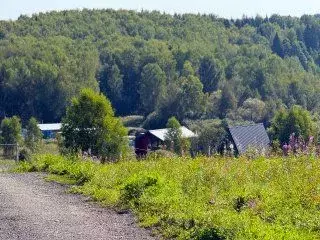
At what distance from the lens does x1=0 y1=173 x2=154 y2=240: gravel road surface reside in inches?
328

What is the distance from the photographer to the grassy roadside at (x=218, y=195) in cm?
765

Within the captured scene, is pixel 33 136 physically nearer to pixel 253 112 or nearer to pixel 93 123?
pixel 253 112

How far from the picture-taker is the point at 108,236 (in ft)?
27.0

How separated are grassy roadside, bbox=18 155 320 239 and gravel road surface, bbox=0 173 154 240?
28 cm

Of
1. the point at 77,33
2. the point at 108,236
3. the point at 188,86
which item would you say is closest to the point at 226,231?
the point at 108,236

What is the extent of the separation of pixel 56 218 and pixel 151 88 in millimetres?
117268

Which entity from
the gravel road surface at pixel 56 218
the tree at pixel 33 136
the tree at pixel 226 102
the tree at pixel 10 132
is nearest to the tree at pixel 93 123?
the gravel road surface at pixel 56 218

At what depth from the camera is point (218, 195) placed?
9.57 m

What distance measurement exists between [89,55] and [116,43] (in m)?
23.4

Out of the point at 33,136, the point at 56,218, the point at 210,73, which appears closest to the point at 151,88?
the point at 210,73

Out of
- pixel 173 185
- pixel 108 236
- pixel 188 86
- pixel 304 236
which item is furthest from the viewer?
pixel 188 86

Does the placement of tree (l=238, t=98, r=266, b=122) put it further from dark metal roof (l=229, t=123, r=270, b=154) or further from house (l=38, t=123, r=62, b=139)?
dark metal roof (l=229, t=123, r=270, b=154)

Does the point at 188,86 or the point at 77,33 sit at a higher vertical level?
the point at 77,33

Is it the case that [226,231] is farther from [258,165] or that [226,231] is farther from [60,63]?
[60,63]
